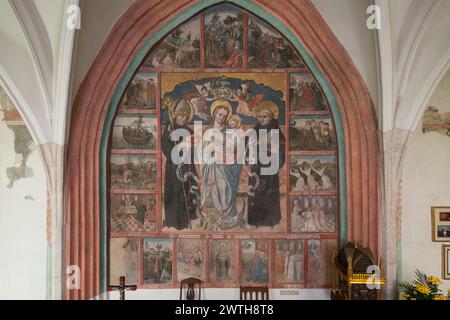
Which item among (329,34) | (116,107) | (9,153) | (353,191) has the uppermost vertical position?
(329,34)

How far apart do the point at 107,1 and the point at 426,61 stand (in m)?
4.71

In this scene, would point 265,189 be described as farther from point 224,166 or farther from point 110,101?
point 110,101

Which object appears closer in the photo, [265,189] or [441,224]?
[441,224]

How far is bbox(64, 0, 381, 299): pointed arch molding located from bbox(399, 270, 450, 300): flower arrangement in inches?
30.2

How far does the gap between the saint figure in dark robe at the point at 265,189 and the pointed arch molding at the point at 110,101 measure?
0.98 m

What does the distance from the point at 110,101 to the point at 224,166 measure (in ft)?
6.70

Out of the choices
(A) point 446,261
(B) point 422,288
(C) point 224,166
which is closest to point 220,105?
(C) point 224,166

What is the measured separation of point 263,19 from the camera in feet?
27.1

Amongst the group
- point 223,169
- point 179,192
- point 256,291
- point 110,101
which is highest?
point 110,101

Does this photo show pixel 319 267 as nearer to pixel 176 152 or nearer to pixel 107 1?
pixel 176 152

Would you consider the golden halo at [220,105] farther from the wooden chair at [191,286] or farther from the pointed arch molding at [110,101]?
the wooden chair at [191,286]

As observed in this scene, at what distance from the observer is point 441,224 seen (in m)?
7.91

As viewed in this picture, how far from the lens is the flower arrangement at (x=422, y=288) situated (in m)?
7.01

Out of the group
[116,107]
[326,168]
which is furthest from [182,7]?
[326,168]
